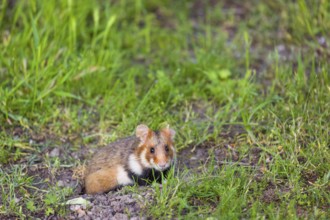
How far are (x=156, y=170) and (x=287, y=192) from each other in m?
1.09

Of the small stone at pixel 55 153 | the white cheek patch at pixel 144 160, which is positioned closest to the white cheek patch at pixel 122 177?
the white cheek patch at pixel 144 160

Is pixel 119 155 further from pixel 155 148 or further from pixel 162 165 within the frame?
pixel 162 165

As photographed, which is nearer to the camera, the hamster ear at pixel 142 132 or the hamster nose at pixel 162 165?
the hamster nose at pixel 162 165

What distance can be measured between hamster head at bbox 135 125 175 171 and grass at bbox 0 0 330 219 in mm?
194

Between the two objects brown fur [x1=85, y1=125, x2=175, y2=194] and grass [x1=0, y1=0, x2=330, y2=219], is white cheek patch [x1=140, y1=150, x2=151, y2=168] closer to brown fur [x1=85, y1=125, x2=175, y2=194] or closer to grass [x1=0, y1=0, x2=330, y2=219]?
brown fur [x1=85, y1=125, x2=175, y2=194]

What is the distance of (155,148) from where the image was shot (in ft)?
16.8

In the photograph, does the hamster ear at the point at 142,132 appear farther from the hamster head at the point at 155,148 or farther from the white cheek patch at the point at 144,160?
the white cheek patch at the point at 144,160

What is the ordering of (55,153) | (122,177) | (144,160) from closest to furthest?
1. (144,160)
2. (122,177)
3. (55,153)

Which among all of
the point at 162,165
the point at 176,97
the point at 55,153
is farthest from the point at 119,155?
the point at 176,97

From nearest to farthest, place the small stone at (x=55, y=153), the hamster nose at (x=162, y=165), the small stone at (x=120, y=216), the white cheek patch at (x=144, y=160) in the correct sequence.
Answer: the small stone at (x=120, y=216) → the hamster nose at (x=162, y=165) → the white cheek patch at (x=144, y=160) → the small stone at (x=55, y=153)

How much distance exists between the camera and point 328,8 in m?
7.48

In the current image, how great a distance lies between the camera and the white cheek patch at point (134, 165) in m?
5.20

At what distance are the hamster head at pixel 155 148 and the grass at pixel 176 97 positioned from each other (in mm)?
194

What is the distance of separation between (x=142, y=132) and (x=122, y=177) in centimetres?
43
